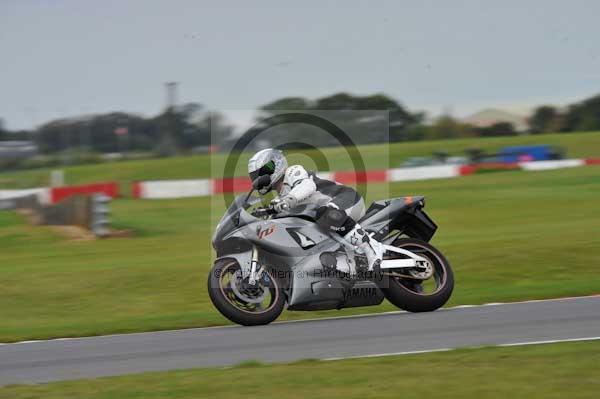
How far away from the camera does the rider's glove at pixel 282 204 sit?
31.4ft

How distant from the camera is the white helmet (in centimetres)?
959

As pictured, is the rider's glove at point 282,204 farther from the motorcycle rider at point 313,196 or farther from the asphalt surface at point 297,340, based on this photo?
the asphalt surface at point 297,340

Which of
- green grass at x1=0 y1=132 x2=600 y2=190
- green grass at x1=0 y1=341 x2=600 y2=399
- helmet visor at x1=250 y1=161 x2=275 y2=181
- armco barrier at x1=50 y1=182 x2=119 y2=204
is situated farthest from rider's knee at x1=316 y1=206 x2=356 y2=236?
armco barrier at x1=50 y1=182 x2=119 y2=204

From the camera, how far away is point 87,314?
1242 centimetres

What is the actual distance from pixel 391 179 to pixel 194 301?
999 inches

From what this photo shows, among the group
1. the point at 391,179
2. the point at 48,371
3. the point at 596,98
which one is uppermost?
the point at 596,98

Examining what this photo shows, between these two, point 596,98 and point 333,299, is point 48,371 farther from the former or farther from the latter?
point 596,98

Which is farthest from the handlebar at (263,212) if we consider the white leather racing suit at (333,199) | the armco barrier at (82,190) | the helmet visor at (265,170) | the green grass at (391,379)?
the armco barrier at (82,190)

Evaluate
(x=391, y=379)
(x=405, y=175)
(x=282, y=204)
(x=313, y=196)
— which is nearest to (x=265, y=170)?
(x=282, y=204)

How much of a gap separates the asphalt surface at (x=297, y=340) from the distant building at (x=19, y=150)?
1347 inches

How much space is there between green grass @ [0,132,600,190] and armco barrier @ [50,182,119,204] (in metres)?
0.44

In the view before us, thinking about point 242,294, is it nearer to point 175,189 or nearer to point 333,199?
point 333,199

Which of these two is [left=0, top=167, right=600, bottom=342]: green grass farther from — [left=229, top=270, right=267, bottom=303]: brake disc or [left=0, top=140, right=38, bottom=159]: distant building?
[left=0, top=140, right=38, bottom=159]: distant building

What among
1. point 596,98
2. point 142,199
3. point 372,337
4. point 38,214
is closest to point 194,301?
point 372,337
